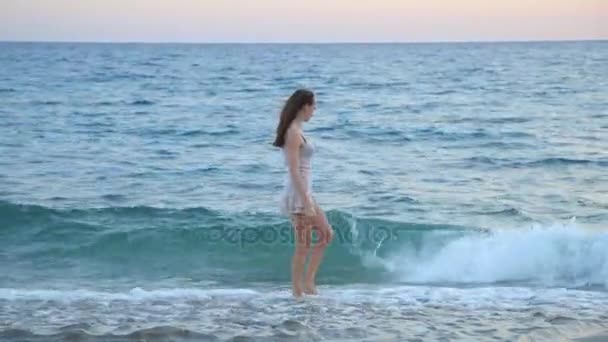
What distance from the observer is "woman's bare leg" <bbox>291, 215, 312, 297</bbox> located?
691 centimetres

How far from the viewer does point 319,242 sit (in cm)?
Result: 708

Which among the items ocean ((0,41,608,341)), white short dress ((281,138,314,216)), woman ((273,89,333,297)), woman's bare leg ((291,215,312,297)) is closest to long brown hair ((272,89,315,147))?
woman ((273,89,333,297))

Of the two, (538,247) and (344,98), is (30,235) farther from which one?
(344,98)

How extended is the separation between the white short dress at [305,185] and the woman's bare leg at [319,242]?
187 millimetres

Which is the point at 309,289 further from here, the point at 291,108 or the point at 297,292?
the point at 291,108

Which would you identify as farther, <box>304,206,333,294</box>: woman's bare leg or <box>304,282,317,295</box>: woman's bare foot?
<box>304,282,317,295</box>: woman's bare foot

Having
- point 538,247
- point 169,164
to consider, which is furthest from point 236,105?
point 538,247

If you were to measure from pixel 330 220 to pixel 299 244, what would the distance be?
4511 mm

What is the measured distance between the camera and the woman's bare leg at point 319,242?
6.92 metres

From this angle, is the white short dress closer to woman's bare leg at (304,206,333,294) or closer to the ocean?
woman's bare leg at (304,206,333,294)

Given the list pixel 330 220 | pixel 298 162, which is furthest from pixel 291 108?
pixel 330 220

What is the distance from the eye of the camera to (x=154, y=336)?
5.98 metres

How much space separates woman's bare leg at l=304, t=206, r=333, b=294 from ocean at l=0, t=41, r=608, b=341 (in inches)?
7.2

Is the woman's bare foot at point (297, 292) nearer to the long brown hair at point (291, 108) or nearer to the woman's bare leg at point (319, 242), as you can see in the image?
the woman's bare leg at point (319, 242)
